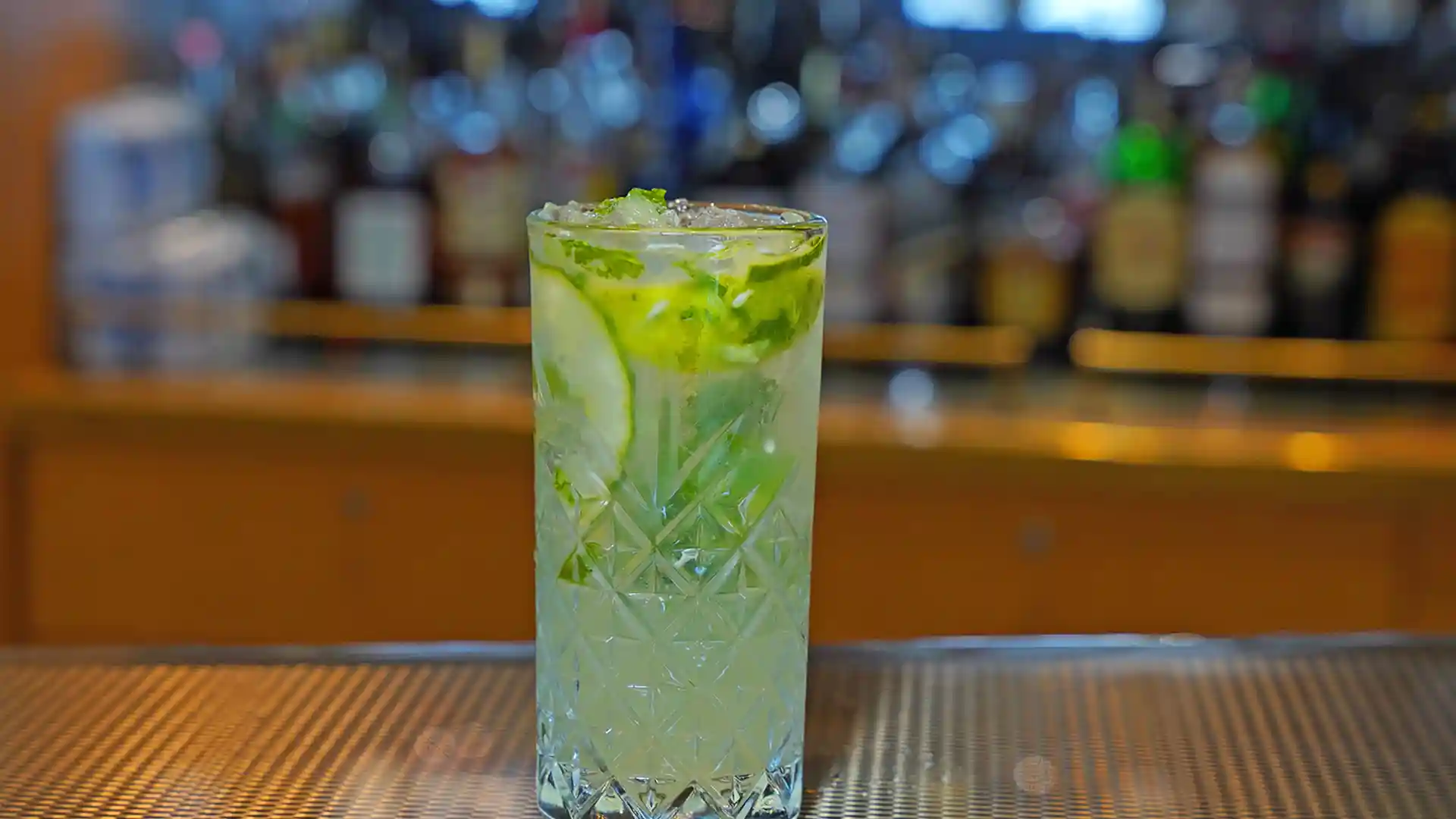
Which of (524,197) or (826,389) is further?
(524,197)

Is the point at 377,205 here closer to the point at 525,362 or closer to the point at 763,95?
the point at 525,362

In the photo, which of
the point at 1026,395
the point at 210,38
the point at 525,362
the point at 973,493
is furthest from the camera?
the point at 210,38

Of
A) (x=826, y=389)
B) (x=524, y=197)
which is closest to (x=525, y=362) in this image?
(x=524, y=197)

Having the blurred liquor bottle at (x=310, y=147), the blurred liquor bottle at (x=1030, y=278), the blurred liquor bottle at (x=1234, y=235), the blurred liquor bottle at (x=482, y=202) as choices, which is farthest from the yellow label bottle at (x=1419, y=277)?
the blurred liquor bottle at (x=310, y=147)

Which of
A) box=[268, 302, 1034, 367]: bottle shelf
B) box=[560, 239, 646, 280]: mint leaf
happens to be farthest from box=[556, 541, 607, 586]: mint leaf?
box=[268, 302, 1034, 367]: bottle shelf

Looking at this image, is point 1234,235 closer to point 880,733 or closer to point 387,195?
point 387,195

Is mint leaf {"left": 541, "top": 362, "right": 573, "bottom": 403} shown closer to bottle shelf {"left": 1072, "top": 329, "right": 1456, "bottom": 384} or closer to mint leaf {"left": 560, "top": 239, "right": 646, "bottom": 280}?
mint leaf {"left": 560, "top": 239, "right": 646, "bottom": 280}

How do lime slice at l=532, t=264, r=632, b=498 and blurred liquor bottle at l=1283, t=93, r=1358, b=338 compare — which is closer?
lime slice at l=532, t=264, r=632, b=498
